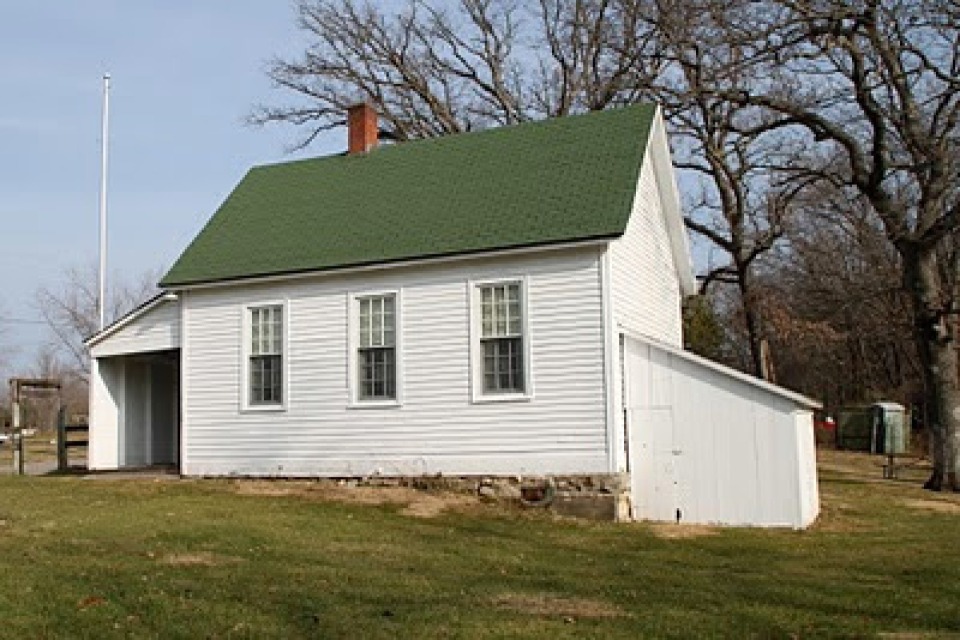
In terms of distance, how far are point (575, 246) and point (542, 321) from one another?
1.36 metres

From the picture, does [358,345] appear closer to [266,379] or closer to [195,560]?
[266,379]

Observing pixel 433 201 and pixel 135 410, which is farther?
pixel 135 410

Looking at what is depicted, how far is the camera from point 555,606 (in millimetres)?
8617

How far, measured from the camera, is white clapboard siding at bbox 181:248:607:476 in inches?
611

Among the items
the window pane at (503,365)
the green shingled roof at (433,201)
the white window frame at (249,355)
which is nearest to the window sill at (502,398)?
the window pane at (503,365)

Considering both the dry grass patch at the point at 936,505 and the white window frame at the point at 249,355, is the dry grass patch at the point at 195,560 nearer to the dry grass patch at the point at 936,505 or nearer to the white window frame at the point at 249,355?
the white window frame at the point at 249,355

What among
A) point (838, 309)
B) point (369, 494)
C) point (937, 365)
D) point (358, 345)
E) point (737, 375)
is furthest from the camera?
point (838, 309)

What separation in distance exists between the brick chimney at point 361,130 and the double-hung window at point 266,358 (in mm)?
5182

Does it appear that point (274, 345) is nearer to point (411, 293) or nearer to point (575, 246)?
point (411, 293)

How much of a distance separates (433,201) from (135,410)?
29.5 ft

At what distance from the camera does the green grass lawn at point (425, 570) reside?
7797 mm

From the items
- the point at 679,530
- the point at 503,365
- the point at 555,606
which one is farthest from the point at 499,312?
the point at 555,606

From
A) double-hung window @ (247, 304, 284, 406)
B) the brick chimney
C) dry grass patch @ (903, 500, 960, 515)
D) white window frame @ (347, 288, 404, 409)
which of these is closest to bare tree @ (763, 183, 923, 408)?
dry grass patch @ (903, 500, 960, 515)

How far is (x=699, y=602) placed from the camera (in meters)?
8.91
